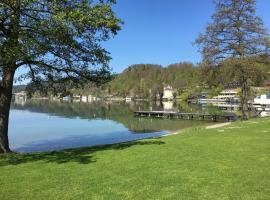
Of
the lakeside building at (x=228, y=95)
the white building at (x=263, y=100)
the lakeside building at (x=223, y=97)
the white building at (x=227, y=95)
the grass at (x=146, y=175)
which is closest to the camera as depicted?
the grass at (x=146, y=175)

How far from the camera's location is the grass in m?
7.57

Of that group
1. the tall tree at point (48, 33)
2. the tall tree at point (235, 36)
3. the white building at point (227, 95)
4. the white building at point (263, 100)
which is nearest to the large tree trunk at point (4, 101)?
the tall tree at point (48, 33)

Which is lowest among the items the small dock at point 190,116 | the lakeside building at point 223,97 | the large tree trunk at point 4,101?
the small dock at point 190,116

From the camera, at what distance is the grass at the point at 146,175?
7.57 metres

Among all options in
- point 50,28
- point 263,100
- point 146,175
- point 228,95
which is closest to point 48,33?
point 50,28

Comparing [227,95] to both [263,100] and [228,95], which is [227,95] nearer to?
[228,95]

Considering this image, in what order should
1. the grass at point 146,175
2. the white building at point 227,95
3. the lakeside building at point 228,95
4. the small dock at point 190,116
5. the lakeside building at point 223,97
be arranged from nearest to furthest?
1. the grass at point 146,175
2. the small dock at point 190,116
3. the lakeside building at point 228,95
4. the white building at point 227,95
5. the lakeside building at point 223,97

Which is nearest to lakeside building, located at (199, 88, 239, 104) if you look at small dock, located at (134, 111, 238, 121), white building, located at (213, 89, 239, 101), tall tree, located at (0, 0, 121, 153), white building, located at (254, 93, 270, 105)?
white building, located at (213, 89, 239, 101)

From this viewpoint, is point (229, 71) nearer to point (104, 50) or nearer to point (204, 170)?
point (104, 50)

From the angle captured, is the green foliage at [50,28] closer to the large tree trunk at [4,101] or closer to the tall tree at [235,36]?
the large tree trunk at [4,101]

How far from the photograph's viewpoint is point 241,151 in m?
12.5

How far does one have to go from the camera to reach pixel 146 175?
9109mm

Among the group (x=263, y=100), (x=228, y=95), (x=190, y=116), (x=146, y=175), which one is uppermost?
(x=228, y=95)

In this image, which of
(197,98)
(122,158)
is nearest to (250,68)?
(122,158)
